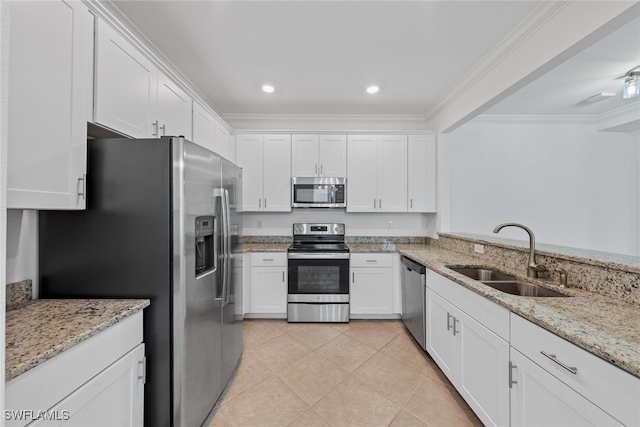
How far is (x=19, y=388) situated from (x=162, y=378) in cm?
68

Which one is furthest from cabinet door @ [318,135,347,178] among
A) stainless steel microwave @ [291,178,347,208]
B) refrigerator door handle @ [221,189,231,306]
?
refrigerator door handle @ [221,189,231,306]

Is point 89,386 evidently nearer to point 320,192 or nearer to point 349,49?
point 349,49

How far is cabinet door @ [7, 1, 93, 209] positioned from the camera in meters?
0.96

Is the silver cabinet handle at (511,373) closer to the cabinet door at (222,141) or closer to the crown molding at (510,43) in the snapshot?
the crown molding at (510,43)

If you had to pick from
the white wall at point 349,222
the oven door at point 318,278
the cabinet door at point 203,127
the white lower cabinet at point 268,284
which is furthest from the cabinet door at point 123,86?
the white wall at point 349,222

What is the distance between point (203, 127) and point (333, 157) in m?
1.61

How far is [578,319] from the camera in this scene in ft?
3.56

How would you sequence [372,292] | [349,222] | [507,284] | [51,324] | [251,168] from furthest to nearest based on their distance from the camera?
[349,222]
[251,168]
[372,292]
[507,284]
[51,324]

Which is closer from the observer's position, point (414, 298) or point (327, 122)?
point (414, 298)

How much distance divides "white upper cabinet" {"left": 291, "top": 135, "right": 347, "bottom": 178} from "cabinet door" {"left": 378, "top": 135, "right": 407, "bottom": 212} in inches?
20.0

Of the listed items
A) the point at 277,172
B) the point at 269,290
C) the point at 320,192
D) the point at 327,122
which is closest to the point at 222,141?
the point at 277,172

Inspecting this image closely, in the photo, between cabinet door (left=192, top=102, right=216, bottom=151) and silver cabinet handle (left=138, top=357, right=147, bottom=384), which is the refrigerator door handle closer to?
silver cabinet handle (left=138, top=357, right=147, bottom=384)

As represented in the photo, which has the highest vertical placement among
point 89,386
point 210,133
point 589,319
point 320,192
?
point 210,133

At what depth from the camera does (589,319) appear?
1.09 m
